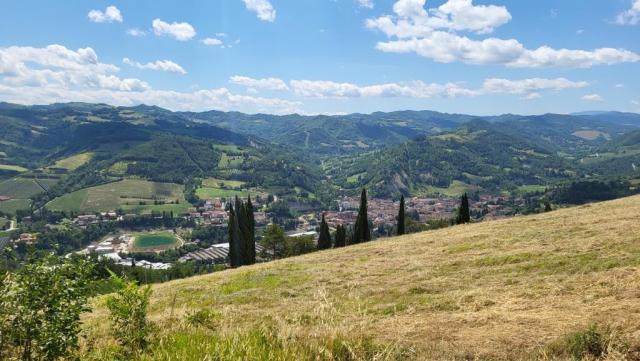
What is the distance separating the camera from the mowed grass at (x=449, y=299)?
7.32 metres

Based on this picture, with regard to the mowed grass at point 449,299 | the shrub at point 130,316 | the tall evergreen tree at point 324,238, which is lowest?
the tall evergreen tree at point 324,238

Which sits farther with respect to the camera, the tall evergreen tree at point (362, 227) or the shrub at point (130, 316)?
the tall evergreen tree at point (362, 227)

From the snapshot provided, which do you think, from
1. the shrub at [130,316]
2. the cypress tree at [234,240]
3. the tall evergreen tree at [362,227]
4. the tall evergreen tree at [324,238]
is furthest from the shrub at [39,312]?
the tall evergreen tree at [324,238]

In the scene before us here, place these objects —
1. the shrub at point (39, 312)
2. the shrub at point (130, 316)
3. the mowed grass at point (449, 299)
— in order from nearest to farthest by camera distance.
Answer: the shrub at point (39, 312)
the shrub at point (130, 316)
the mowed grass at point (449, 299)

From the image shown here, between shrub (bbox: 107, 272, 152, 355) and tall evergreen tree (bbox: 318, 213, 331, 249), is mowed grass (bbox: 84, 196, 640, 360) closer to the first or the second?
shrub (bbox: 107, 272, 152, 355)

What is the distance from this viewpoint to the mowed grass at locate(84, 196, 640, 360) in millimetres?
7320

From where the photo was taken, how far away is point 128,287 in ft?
24.2

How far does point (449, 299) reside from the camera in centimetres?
1467

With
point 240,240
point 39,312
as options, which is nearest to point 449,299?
point 39,312

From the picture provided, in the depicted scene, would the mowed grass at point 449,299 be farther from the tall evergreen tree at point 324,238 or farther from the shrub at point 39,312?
Answer: the tall evergreen tree at point 324,238

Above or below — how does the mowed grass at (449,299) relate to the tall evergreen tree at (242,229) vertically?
above

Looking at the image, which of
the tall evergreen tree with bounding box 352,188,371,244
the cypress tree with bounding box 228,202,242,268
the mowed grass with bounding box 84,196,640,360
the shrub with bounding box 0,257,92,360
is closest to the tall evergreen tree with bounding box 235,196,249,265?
the cypress tree with bounding box 228,202,242,268

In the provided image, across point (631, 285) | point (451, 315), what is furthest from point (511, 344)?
point (631, 285)

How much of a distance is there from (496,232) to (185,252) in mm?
180839
